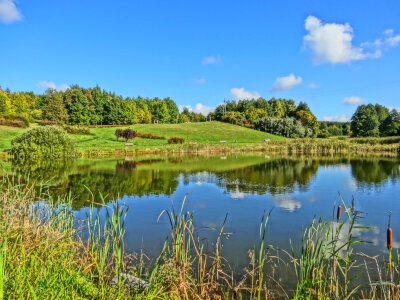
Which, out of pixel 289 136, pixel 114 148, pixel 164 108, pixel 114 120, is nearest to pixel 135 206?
pixel 114 148

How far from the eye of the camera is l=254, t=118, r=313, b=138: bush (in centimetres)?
6912

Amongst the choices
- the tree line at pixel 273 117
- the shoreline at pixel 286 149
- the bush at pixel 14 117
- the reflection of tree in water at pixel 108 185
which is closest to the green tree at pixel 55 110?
the bush at pixel 14 117

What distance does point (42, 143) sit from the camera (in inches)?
1289

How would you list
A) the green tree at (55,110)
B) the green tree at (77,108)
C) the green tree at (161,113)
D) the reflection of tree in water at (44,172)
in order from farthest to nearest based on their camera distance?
1. the green tree at (161,113)
2. the green tree at (77,108)
3. the green tree at (55,110)
4. the reflection of tree in water at (44,172)

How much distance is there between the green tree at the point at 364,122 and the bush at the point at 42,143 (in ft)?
224

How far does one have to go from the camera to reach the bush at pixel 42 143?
103 feet

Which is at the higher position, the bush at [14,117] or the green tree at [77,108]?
the green tree at [77,108]

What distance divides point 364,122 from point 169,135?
50427 mm

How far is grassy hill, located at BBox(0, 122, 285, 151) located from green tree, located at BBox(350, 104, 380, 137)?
2351cm

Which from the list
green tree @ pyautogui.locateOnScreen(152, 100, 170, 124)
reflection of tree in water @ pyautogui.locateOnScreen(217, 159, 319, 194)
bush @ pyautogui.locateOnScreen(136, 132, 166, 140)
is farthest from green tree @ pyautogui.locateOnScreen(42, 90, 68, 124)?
reflection of tree in water @ pyautogui.locateOnScreen(217, 159, 319, 194)

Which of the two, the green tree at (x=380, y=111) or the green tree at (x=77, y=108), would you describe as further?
the green tree at (x=380, y=111)

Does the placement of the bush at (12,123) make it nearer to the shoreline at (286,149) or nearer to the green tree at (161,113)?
the shoreline at (286,149)

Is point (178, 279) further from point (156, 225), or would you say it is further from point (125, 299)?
point (156, 225)

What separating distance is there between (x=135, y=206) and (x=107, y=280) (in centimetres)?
750
